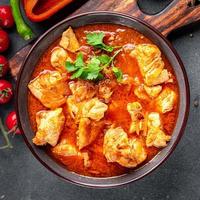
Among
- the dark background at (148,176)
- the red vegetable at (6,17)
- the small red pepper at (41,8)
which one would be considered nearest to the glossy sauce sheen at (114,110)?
the small red pepper at (41,8)

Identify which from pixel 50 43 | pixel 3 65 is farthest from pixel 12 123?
pixel 50 43

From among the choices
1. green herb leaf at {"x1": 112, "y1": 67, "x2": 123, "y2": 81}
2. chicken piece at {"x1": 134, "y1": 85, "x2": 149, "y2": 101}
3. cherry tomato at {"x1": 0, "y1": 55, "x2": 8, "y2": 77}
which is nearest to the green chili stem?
cherry tomato at {"x1": 0, "y1": 55, "x2": 8, "y2": 77}

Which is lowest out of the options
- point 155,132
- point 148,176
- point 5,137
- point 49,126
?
point 148,176

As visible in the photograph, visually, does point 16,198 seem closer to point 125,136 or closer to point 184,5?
point 125,136

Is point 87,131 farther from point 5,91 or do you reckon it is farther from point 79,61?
point 5,91

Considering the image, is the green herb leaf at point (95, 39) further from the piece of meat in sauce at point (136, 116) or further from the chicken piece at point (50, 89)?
the piece of meat in sauce at point (136, 116)

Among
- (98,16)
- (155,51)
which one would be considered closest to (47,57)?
(98,16)
